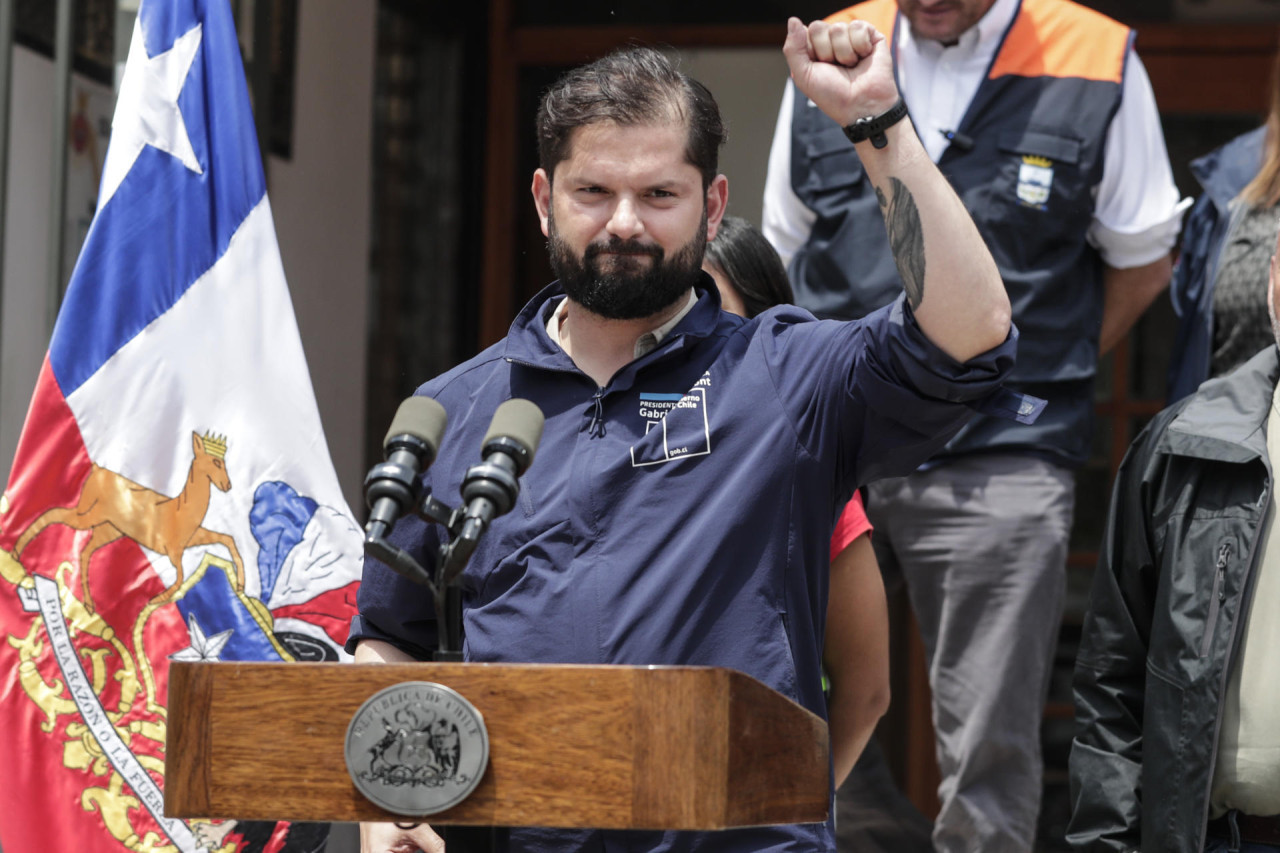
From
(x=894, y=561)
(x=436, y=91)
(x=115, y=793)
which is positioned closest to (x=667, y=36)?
(x=436, y=91)

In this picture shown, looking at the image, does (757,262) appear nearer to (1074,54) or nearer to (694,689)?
(1074,54)

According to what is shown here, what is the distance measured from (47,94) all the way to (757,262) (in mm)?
2090

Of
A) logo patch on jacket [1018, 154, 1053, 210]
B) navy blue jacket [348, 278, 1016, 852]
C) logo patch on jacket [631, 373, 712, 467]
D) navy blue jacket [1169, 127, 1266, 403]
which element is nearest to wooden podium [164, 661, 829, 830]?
navy blue jacket [348, 278, 1016, 852]

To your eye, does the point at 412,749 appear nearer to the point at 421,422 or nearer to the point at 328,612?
the point at 421,422

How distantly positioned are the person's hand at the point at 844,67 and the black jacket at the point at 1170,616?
945mm

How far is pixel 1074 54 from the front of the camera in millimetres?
3795

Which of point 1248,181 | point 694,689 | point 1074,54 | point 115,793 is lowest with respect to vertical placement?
point 115,793

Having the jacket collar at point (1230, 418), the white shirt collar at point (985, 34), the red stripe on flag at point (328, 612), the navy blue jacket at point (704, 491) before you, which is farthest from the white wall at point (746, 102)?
the navy blue jacket at point (704, 491)

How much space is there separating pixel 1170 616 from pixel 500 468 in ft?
4.50

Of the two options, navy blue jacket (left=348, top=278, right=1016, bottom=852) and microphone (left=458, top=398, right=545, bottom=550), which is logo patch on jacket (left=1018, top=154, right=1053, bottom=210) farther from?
microphone (left=458, top=398, right=545, bottom=550)

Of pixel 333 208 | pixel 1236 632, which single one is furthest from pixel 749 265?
pixel 333 208

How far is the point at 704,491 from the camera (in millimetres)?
2209

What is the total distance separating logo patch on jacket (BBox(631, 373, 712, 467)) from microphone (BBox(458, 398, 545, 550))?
375 millimetres

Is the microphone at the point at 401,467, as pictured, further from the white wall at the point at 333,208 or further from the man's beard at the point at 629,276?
the white wall at the point at 333,208
